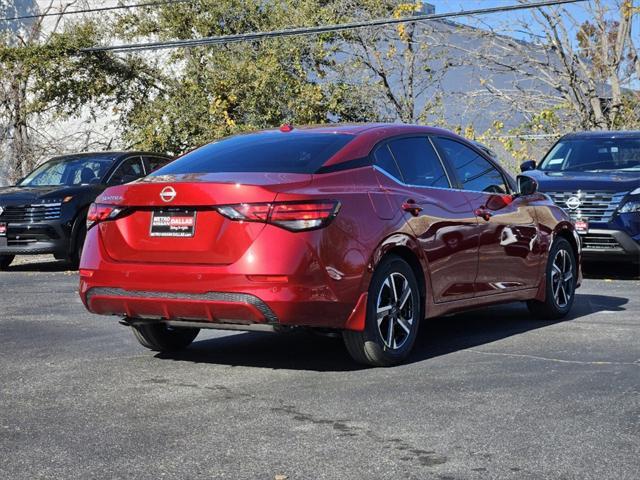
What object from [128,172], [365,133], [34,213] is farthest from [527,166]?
[365,133]

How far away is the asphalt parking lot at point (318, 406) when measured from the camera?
4.79m

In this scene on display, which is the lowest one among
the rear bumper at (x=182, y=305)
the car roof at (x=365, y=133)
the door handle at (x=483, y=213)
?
the rear bumper at (x=182, y=305)

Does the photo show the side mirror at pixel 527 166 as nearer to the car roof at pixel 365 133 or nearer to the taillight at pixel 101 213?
the car roof at pixel 365 133

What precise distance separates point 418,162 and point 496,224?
101cm

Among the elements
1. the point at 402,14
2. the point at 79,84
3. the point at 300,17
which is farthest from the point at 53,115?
the point at 402,14

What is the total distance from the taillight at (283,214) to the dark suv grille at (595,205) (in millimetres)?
7472

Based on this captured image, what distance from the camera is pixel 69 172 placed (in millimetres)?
16797

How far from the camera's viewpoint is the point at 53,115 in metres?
26.1

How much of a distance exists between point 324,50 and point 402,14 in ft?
6.54

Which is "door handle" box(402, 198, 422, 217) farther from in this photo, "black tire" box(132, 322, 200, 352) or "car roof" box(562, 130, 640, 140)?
"car roof" box(562, 130, 640, 140)

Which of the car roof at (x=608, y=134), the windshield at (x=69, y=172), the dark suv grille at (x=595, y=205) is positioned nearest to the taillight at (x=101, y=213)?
the dark suv grille at (x=595, y=205)

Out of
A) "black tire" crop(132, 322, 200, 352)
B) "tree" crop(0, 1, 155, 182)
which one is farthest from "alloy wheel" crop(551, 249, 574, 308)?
"tree" crop(0, 1, 155, 182)

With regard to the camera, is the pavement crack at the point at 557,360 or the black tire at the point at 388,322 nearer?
the black tire at the point at 388,322

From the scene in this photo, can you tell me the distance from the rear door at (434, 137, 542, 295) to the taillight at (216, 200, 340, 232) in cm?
196
